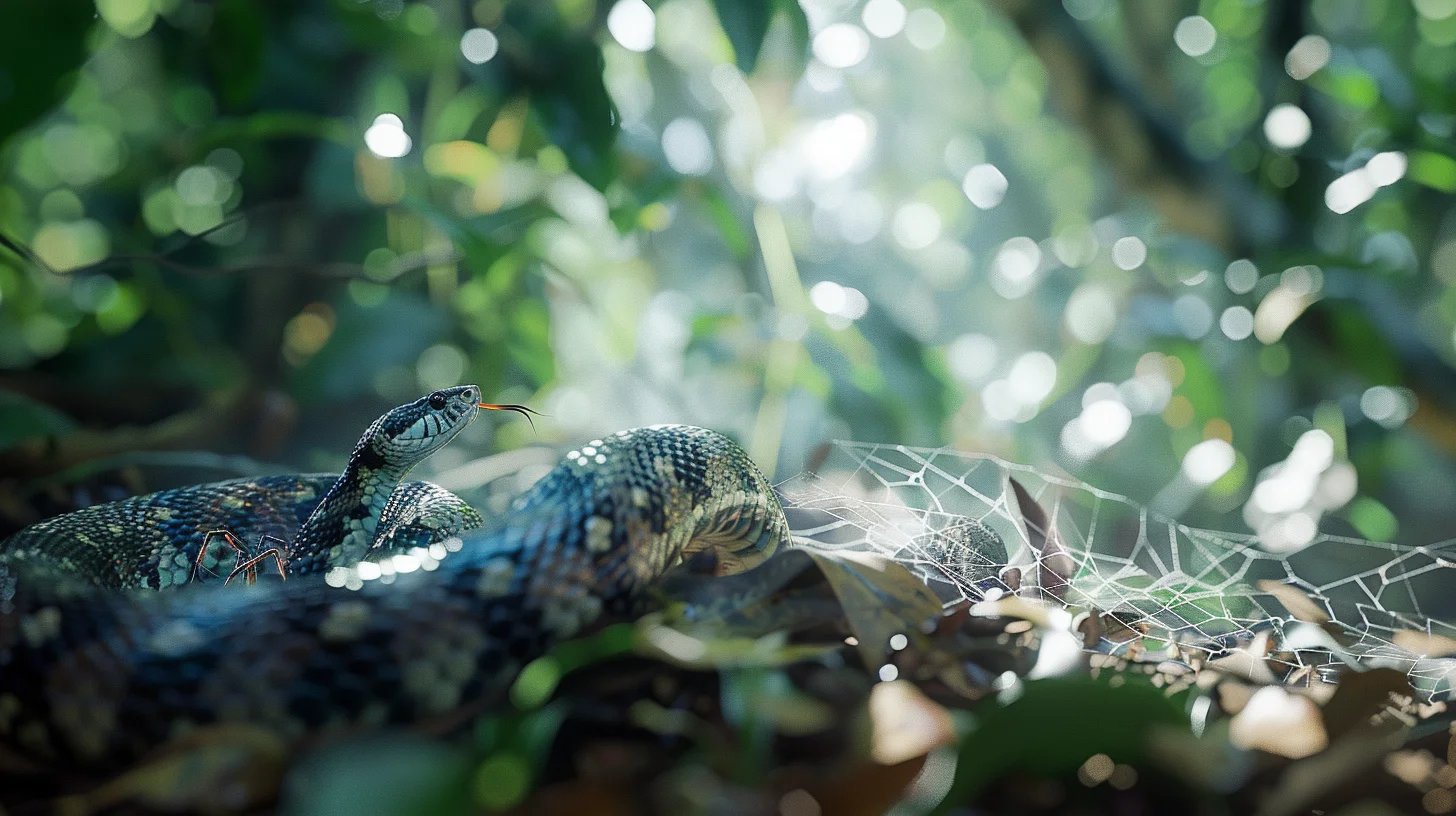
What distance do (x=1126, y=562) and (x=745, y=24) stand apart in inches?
23.3

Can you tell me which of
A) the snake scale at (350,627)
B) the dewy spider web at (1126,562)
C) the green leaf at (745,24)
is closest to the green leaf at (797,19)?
the green leaf at (745,24)

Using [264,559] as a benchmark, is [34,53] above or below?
above

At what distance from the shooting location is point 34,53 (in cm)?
70

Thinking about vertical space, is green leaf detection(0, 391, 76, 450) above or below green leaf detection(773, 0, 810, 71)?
below

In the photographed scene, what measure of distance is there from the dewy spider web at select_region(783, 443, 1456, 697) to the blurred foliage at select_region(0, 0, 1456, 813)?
287 mm

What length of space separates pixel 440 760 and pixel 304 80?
1399 mm

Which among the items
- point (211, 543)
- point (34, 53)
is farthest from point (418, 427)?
point (34, 53)

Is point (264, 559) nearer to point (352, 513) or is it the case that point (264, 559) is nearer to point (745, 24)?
point (352, 513)

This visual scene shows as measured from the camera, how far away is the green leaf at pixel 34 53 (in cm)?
70

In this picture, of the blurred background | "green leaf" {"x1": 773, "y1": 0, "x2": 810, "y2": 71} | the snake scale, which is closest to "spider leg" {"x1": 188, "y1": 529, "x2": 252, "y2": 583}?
the snake scale

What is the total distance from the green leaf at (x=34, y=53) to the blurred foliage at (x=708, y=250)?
31 centimetres

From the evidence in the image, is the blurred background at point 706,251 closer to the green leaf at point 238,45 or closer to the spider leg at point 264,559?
the green leaf at point 238,45

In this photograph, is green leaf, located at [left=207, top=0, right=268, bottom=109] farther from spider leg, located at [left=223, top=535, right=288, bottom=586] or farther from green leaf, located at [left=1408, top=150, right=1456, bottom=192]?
green leaf, located at [left=1408, top=150, right=1456, bottom=192]

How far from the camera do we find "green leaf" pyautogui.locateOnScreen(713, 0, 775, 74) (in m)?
0.84
